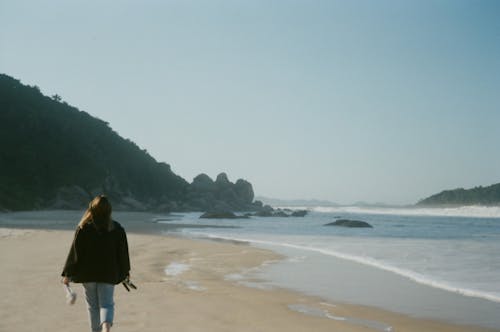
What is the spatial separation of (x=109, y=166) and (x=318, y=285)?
9707 centimetres

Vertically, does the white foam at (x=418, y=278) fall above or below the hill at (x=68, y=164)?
below

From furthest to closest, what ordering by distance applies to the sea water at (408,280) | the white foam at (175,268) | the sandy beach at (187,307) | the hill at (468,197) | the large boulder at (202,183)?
the hill at (468,197) < the large boulder at (202,183) < the white foam at (175,268) < the sea water at (408,280) < the sandy beach at (187,307)

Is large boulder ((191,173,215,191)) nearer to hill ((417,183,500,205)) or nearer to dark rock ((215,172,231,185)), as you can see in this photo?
dark rock ((215,172,231,185))

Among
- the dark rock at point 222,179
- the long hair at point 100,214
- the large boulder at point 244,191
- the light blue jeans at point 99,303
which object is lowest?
the light blue jeans at point 99,303

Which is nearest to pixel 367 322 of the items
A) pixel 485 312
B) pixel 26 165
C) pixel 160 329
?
pixel 485 312

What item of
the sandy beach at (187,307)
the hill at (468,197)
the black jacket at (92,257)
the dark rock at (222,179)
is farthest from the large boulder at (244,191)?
the black jacket at (92,257)

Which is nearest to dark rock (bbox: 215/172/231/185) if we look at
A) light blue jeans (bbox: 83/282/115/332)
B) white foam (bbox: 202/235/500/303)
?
white foam (bbox: 202/235/500/303)

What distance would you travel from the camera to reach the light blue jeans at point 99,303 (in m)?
5.85

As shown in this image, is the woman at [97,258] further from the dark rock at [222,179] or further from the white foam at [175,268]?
the dark rock at [222,179]

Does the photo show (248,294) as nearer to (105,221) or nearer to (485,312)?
(485,312)

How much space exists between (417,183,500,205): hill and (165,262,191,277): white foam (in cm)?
14341

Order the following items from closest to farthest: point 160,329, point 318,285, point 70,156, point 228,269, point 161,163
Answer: point 160,329, point 318,285, point 228,269, point 70,156, point 161,163

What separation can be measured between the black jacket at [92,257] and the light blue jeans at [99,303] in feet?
0.35

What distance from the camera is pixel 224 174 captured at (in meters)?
144
